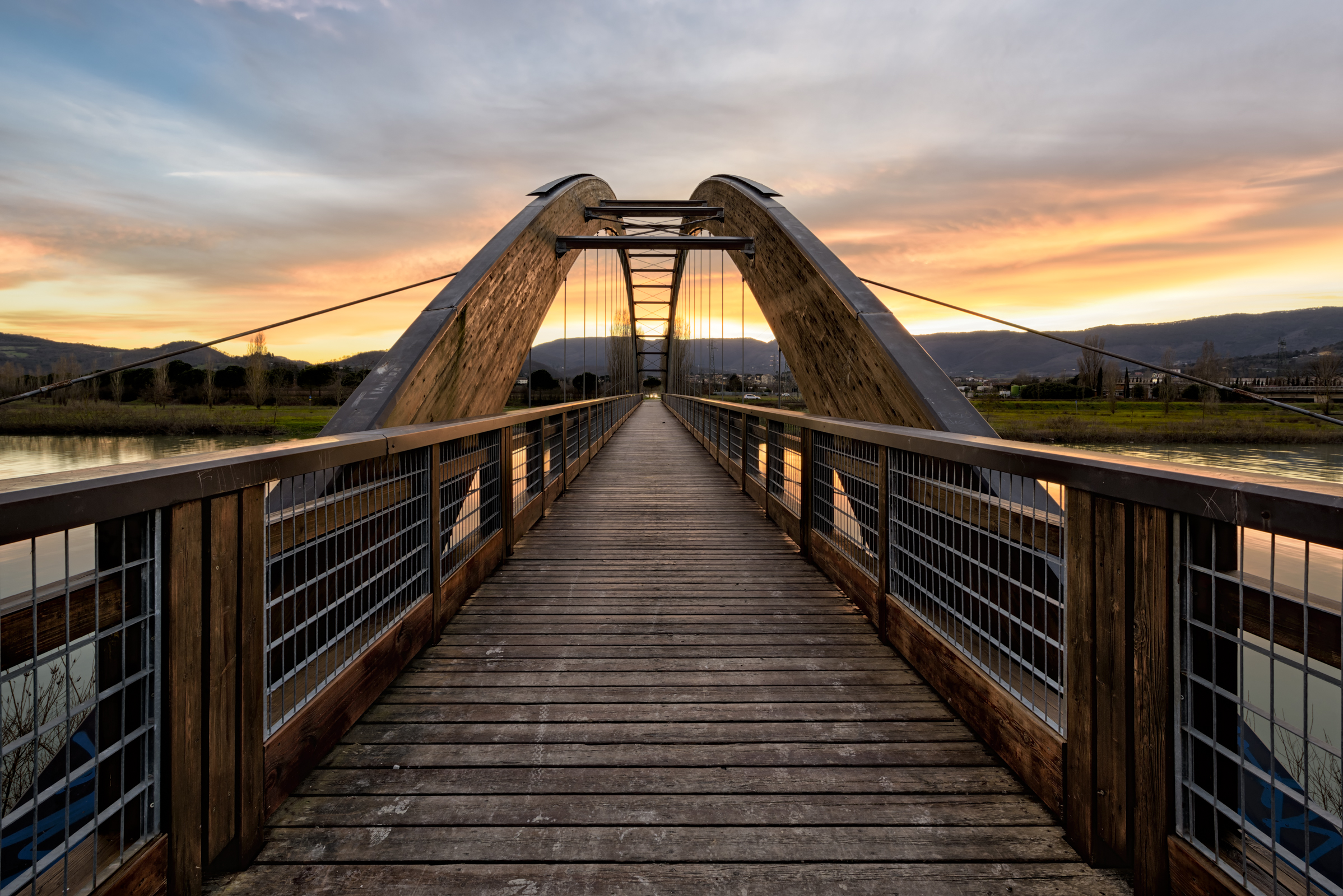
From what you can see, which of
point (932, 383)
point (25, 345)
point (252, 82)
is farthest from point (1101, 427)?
point (25, 345)

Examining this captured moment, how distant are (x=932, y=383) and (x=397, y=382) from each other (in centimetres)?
426

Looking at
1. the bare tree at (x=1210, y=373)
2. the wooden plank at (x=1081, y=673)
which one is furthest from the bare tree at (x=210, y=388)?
the bare tree at (x=1210, y=373)

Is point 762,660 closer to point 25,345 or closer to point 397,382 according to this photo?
point 397,382

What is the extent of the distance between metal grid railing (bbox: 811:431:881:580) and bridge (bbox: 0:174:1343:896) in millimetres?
43

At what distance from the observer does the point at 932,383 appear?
209 inches

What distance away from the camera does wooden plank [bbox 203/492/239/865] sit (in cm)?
165

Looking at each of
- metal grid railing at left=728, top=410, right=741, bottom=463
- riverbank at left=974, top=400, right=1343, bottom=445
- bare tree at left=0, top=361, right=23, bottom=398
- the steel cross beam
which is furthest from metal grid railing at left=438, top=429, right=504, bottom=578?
riverbank at left=974, top=400, right=1343, bottom=445

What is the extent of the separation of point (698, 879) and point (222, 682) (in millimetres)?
1311

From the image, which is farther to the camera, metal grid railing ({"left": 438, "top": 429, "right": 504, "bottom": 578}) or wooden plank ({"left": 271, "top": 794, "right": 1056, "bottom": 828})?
metal grid railing ({"left": 438, "top": 429, "right": 504, "bottom": 578})

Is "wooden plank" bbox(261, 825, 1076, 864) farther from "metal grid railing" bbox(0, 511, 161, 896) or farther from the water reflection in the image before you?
the water reflection

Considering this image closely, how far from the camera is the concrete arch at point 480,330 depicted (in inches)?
205

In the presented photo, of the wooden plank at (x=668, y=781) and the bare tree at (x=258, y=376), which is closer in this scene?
the wooden plank at (x=668, y=781)

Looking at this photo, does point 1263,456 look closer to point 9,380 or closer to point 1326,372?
point 1326,372

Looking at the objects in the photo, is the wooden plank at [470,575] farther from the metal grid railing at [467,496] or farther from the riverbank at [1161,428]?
the riverbank at [1161,428]
